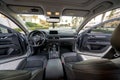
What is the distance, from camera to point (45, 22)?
12.6ft

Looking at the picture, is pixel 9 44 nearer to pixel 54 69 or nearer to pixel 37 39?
pixel 37 39

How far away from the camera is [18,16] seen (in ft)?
11.7

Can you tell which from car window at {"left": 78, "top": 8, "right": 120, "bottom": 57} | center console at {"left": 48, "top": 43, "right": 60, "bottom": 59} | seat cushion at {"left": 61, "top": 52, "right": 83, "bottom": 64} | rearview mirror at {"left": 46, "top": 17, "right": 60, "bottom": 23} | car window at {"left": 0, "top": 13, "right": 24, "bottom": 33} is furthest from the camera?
rearview mirror at {"left": 46, "top": 17, "right": 60, "bottom": 23}

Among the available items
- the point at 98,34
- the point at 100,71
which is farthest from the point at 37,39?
the point at 100,71

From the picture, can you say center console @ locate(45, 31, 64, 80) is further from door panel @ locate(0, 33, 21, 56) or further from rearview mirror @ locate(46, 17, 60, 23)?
door panel @ locate(0, 33, 21, 56)

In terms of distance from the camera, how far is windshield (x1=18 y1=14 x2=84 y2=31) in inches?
146

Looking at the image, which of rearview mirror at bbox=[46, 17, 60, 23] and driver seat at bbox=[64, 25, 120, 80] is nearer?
driver seat at bbox=[64, 25, 120, 80]

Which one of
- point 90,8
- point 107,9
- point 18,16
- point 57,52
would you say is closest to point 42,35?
point 57,52

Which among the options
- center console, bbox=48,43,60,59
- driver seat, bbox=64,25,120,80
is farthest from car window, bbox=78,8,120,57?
driver seat, bbox=64,25,120,80

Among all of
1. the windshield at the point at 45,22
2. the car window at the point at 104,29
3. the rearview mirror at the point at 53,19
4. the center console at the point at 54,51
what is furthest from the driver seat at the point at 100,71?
the windshield at the point at 45,22

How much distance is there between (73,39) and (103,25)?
3.39 ft

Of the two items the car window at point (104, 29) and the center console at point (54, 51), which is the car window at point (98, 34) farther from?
the center console at point (54, 51)

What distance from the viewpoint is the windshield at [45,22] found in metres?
3.71

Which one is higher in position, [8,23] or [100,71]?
[8,23]
